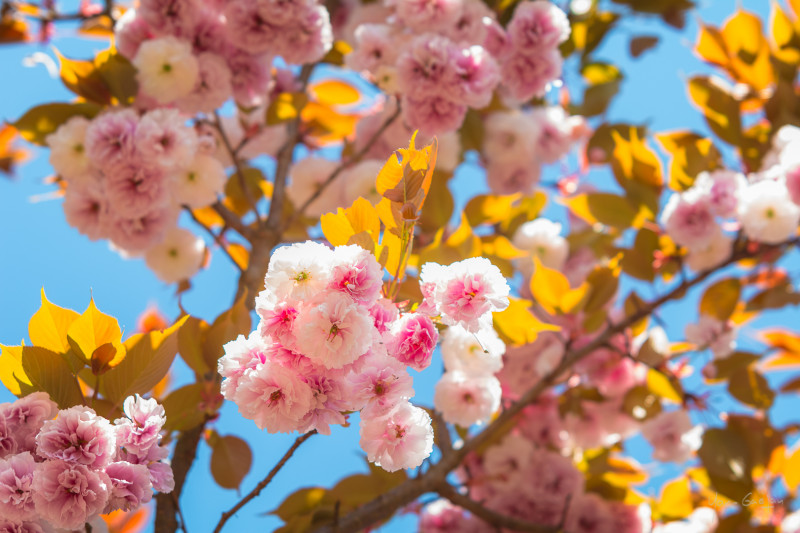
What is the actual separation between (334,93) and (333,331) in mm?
1106

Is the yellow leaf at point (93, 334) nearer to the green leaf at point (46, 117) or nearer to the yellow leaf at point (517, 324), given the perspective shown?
the yellow leaf at point (517, 324)

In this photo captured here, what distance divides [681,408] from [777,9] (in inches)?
33.9

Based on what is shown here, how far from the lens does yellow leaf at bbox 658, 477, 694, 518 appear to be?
1.26 meters

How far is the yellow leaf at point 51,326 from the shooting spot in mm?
618

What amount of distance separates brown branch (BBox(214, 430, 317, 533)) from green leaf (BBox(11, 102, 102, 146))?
716mm

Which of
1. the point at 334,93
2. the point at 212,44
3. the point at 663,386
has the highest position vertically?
the point at 212,44

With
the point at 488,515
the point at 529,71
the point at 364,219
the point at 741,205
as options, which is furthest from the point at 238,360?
the point at 741,205

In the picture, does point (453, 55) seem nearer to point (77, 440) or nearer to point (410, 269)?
point (410, 269)

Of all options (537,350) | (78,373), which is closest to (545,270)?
(537,350)

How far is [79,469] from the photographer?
1.68 feet

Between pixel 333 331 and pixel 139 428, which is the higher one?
pixel 333 331

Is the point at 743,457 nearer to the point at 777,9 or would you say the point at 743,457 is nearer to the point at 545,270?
the point at 545,270

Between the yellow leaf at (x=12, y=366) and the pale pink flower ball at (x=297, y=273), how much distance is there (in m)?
0.27

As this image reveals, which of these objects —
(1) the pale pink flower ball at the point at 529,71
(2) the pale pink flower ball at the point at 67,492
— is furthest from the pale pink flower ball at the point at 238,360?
(1) the pale pink flower ball at the point at 529,71
